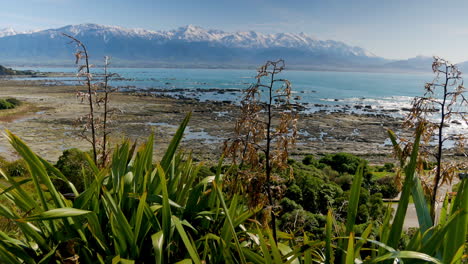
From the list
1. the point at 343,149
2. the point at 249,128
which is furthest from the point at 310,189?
the point at 343,149

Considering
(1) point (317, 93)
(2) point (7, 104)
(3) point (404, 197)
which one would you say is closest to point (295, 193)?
(3) point (404, 197)

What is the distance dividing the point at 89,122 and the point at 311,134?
2683 cm

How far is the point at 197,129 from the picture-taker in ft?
98.8

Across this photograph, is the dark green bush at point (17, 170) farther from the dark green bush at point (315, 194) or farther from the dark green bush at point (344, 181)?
the dark green bush at point (344, 181)

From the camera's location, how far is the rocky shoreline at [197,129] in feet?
77.1

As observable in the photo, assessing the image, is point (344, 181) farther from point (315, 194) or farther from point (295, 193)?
point (295, 193)

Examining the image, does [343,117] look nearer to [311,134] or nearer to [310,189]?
[311,134]

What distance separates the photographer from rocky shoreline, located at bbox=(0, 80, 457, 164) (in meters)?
23.5

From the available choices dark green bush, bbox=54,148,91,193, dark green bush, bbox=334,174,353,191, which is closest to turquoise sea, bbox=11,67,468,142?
dark green bush, bbox=54,148,91,193

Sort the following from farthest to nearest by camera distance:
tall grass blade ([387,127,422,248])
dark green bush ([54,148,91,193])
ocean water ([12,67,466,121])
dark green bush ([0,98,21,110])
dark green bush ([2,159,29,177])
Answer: ocean water ([12,67,466,121]) → dark green bush ([0,98,21,110]) → dark green bush ([2,159,29,177]) → dark green bush ([54,148,91,193]) → tall grass blade ([387,127,422,248])

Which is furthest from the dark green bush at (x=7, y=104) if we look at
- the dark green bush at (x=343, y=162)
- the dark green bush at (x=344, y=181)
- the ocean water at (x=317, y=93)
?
the dark green bush at (x=344, y=181)

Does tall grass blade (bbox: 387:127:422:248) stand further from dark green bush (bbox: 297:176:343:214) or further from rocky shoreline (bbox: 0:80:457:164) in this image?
rocky shoreline (bbox: 0:80:457:164)

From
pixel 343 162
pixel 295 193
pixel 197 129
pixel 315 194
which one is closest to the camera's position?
pixel 295 193

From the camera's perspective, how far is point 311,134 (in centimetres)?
2975
